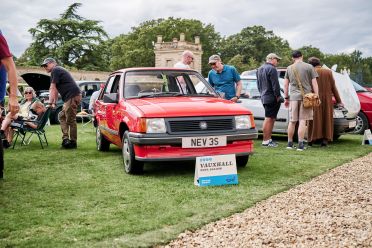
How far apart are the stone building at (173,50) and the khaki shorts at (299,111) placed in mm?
69202

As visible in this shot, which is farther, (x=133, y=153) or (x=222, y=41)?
(x=222, y=41)

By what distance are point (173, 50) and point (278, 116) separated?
69.3 metres

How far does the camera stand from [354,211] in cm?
445

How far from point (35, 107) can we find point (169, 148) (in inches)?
198

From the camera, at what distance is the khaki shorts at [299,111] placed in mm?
8836

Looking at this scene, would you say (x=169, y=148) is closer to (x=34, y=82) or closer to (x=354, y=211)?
(x=354, y=211)

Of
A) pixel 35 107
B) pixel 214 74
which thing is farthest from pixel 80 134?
pixel 214 74

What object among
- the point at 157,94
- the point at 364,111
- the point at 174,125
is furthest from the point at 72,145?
the point at 364,111

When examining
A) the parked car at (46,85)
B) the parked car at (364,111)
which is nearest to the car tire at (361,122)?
the parked car at (364,111)

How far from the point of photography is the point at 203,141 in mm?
6039

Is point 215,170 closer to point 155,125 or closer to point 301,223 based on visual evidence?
point 155,125

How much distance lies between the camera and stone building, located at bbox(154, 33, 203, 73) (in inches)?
3068

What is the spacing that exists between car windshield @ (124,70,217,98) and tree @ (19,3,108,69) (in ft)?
195

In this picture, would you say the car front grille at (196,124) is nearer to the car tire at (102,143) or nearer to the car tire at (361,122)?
the car tire at (102,143)
